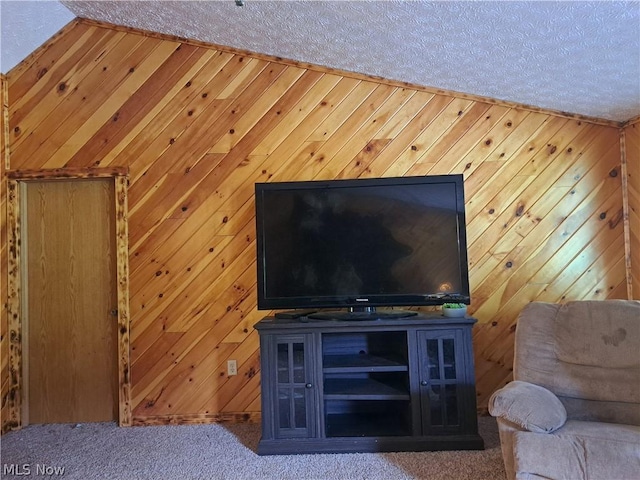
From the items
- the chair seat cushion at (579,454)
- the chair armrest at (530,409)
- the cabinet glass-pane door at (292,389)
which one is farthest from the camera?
the cabinet glass-pane door at (292,389)

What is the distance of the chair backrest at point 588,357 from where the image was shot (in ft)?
5.80

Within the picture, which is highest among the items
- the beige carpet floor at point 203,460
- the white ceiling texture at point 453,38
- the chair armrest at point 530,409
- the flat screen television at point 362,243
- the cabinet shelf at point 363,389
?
the white ceiling texture at point 453,38

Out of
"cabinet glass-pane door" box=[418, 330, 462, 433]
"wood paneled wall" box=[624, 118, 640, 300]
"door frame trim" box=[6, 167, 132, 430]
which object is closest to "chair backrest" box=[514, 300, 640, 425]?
"cabinet glass-pane door" box=[418, 330, 462, 433]

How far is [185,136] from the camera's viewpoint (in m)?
2.80

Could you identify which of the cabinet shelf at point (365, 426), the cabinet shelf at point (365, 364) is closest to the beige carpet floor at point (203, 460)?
the cabinet shelf at point (365, 426)

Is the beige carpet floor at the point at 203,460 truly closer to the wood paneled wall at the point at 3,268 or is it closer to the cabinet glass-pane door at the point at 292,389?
the cabinet glass-pane door at the point at 292,389

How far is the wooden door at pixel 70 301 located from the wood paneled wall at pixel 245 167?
219 millimetres

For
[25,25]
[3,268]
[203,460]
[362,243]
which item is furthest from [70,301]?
[362,243]

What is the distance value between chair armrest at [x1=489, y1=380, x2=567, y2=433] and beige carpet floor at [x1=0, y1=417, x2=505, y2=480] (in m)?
0.54

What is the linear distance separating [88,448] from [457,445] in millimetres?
2250

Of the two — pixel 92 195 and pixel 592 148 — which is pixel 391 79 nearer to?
pixel 592 148

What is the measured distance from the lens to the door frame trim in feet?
8.93

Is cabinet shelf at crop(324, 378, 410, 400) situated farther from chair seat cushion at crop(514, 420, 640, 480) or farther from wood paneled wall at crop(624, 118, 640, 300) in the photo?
wood paneled wall at crop(624, 118, 640, 300)

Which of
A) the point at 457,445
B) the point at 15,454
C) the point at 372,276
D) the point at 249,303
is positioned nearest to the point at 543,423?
Result: the point at 457,445
